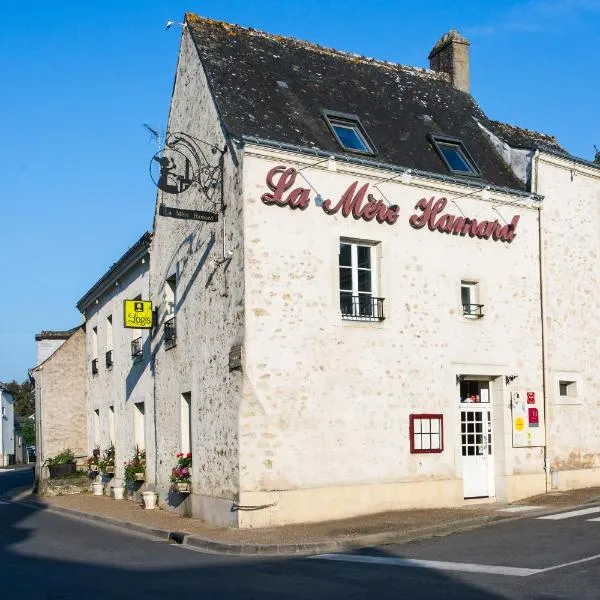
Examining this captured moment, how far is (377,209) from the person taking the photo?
15.4 meters

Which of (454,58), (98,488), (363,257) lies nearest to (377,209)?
(363,257)

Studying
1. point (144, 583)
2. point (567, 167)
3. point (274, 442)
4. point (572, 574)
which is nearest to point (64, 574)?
point (144, 583)

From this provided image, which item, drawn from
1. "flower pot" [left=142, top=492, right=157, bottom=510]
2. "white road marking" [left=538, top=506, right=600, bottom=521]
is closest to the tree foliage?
"flower pot" [left=142, top=492, right=157, bottom=510]

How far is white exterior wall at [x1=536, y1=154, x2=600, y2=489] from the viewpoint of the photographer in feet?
57.2

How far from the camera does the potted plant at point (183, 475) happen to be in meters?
15.9

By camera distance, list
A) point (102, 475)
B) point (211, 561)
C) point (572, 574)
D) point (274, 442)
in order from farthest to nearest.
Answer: point (102, 475)
point (274, 442)
point (211, 561)
point (572, 574)

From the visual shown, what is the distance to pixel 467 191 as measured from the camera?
16672 mm

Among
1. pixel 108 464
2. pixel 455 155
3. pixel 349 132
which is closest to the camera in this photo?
pixel 349 132

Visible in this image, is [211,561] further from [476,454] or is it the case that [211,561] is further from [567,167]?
[567,167]

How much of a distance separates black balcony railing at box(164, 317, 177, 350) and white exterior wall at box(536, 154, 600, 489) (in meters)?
7.71

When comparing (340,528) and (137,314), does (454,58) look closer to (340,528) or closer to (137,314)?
(137,314)

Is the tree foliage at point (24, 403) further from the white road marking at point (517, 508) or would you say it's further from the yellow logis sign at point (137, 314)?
the white road marking at point (517, 508)

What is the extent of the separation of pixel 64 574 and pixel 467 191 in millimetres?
10459

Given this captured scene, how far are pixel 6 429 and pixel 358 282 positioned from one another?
56.7 metres
